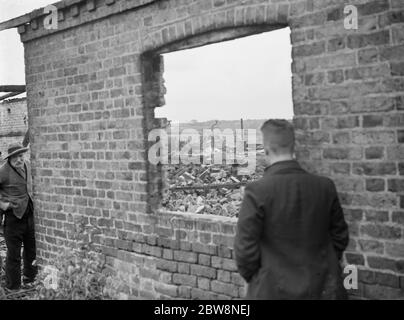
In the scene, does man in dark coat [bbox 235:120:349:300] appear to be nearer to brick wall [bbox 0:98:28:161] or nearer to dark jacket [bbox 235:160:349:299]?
dark jacket [bbox 235:160:349:299]

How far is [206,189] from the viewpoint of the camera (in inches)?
491

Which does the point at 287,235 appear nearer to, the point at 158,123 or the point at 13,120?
Result: the point at 158,123

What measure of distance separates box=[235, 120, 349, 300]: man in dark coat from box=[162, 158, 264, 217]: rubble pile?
165 inches

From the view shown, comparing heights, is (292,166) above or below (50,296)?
above

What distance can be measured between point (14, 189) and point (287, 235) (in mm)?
4944

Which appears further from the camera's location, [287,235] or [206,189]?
[206,189]

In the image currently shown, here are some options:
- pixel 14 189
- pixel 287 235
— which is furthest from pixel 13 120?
pixel 287 235

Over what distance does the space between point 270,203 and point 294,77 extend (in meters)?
1.46

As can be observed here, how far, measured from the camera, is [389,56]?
3.39m

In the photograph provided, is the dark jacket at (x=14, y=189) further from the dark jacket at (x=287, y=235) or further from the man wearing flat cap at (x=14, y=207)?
the dark jacket at (x=287, y=235)

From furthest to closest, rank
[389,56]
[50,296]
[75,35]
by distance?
[75,35] → [50,296] → [389,56]

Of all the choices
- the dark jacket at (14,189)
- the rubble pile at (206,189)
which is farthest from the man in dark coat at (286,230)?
the dark jacket at (14,189)
